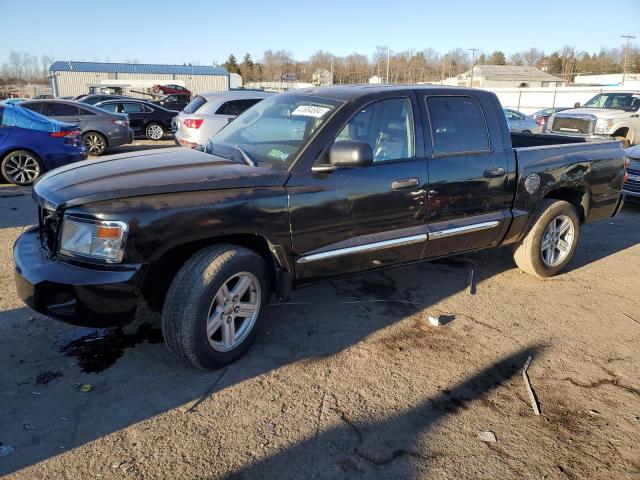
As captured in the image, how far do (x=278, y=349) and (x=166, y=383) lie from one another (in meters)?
0.82

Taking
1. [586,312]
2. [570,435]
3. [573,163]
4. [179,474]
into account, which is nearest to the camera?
[179,474]

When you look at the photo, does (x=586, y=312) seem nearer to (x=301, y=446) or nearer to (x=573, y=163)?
(x=573, y=163)

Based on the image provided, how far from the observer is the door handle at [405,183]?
3812 millimetres

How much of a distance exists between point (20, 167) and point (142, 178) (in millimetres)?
7056

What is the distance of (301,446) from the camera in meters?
2.67

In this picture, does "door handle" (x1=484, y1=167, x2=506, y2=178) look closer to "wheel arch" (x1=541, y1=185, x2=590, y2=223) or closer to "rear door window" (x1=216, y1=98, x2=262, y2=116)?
"wheel arch" (x1=541, y1=185, x2=590, y2=223)

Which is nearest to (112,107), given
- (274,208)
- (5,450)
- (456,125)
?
(456,125)

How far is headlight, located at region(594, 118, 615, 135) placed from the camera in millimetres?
15055

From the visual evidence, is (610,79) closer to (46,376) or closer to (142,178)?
(142,178)

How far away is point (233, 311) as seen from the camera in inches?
133

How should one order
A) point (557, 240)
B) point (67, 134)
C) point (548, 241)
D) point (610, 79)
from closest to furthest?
point (548, 241)
point (557, 240)
point (67, 134)
point (610, 79)

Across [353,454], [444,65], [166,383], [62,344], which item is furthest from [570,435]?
[444,65]

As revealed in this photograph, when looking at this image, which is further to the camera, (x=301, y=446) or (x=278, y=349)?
(x=278, y=349)

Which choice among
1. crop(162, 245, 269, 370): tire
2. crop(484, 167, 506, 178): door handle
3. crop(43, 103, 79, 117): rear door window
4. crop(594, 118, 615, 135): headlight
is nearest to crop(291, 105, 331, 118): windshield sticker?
crop(162, 245, 269, 370): tire
